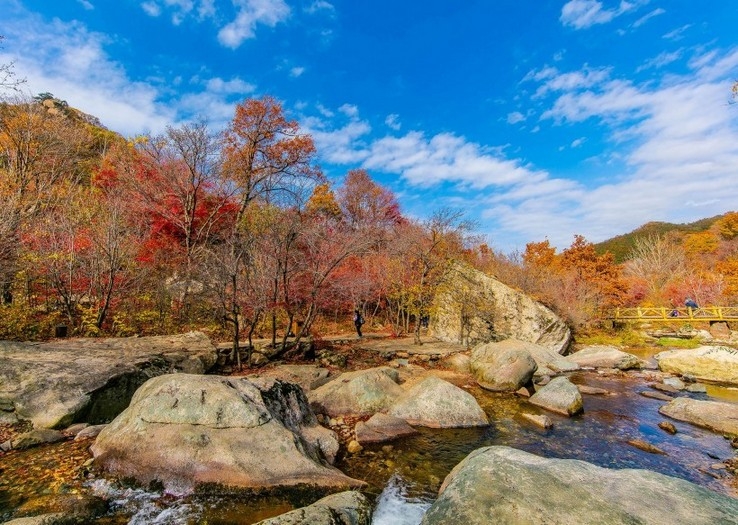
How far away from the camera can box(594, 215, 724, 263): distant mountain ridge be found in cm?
6412

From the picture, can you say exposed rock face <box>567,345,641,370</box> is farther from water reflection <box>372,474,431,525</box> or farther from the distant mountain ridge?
the distant mountain ridge

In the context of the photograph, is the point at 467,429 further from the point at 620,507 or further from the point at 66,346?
the point at 66,346

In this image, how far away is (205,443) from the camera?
5383 mm

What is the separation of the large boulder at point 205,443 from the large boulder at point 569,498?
228cm

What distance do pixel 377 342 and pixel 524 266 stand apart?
14016 mm

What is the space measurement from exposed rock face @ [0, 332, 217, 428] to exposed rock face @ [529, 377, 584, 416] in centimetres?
1003

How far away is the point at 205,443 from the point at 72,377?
3.94 m

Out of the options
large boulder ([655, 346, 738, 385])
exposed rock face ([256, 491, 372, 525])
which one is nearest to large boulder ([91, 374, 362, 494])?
exposed rock face ([256, 491, 372, 525])

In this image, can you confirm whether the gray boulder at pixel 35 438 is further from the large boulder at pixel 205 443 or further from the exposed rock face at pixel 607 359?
the exposed rock face at pixel 607 359

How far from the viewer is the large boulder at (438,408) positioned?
8.71 meters

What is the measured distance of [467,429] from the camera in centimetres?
859

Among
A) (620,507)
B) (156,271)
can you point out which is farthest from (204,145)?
(620,507)

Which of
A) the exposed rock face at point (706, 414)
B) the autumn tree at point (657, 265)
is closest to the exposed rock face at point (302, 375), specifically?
the exposed rock face at point (706, 414)

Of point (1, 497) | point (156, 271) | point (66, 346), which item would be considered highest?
point (156, 271)
